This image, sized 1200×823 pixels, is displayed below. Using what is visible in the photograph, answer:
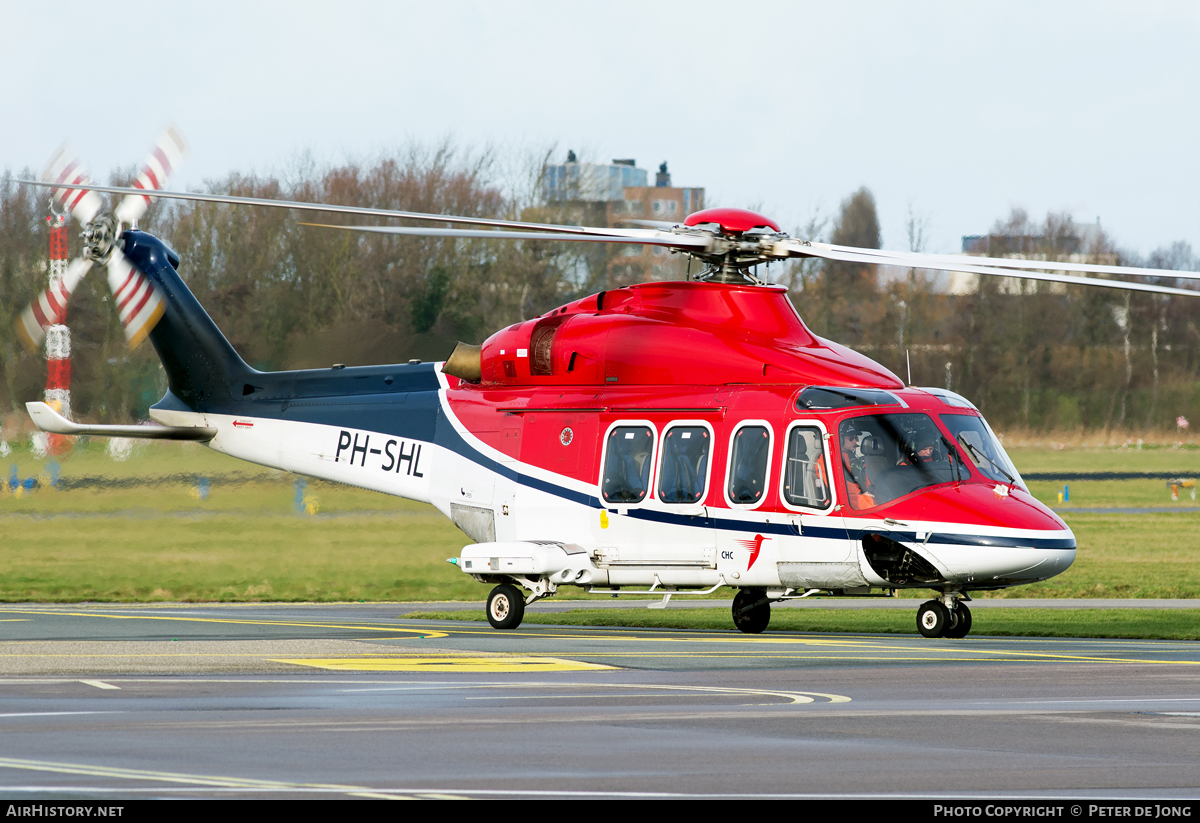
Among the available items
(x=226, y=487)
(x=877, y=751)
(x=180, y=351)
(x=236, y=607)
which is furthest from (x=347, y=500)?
(x=877, y=751)

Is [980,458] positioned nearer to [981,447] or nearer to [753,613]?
[981,447]

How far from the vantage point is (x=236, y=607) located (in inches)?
928

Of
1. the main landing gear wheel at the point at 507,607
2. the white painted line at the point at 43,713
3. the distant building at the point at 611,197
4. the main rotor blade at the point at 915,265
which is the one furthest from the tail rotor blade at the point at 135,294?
the distant building at the point at 611,197

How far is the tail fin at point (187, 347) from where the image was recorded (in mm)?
21859

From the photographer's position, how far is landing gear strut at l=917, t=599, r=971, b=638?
17.0 m

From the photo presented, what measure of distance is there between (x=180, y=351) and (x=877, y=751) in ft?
50.6

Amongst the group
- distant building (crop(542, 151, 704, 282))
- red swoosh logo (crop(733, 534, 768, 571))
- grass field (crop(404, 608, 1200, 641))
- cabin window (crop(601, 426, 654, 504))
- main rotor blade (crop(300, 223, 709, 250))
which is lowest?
grass field (crop(404, 608, 1200, 641))

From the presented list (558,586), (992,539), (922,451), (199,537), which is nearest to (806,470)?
(922,451)

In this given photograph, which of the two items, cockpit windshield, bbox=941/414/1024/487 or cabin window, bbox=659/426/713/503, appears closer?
cockpit windshield, bbox=941/414/1024/487

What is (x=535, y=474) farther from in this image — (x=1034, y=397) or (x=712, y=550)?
(x=1034, y=397)

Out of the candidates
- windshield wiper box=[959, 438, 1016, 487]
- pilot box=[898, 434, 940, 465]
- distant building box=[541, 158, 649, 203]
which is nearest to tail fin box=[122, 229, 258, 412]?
pilot box=[898, 434, 940, 465]

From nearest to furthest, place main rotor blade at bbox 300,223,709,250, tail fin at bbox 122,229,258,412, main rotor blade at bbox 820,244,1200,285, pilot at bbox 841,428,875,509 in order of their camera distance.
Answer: main rotor blade at bbox 300,223,709,250, main rotor blade at bbox 820,244,1200,285, pilot at bbox 841,428,875,509, tail fin at bbox 122,229,258,412

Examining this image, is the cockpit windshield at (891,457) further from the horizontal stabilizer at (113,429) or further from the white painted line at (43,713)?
the horizontal stabilizer at (113,429)

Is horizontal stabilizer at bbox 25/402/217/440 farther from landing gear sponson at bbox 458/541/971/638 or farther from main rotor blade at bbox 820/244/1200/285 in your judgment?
main rotor blade at bbox 820/244/1200/285
